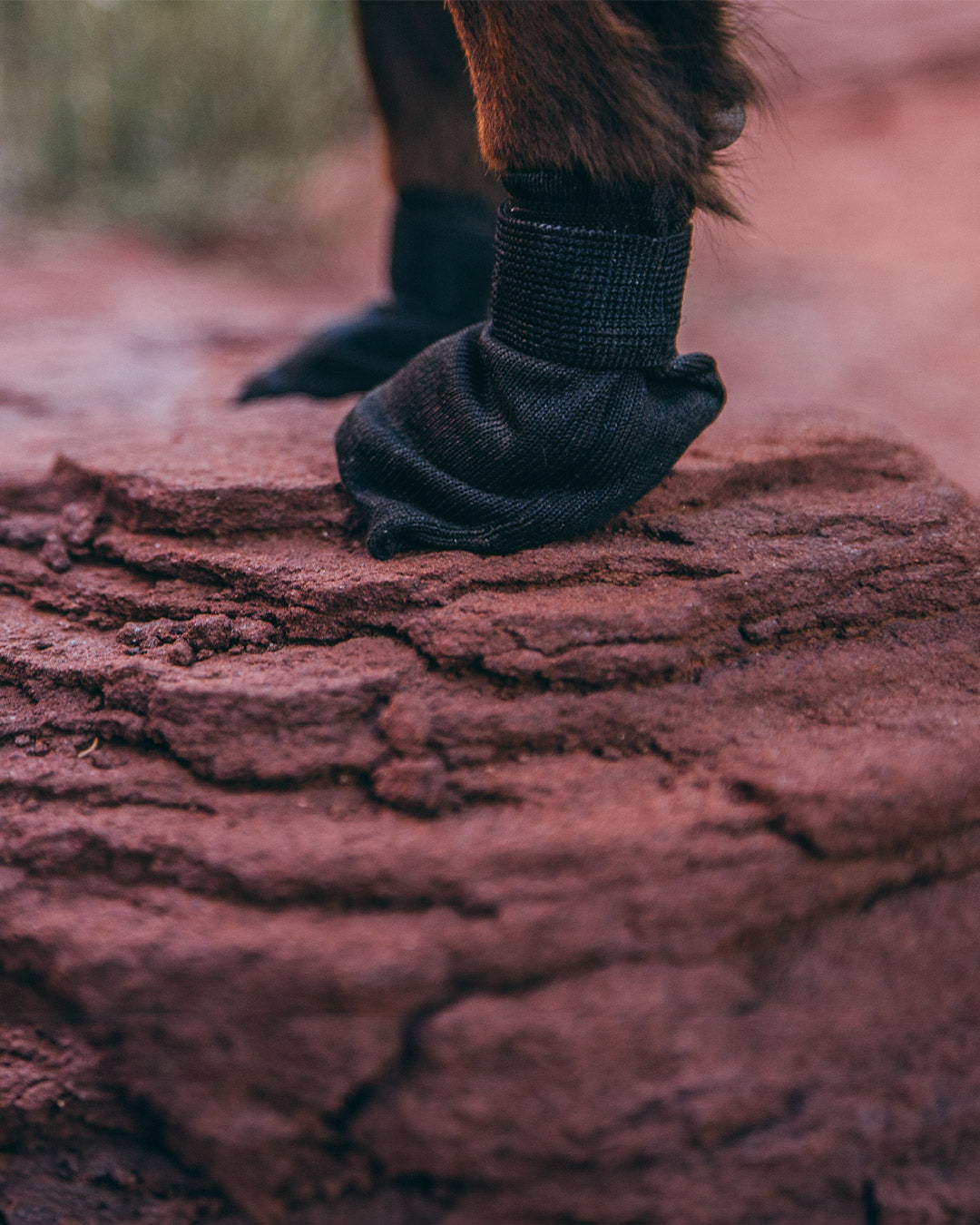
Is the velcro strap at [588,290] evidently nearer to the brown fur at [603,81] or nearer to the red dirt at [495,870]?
the brown fur at [603,81]

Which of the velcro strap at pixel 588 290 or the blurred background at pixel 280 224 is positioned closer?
the velcro strap at pixel 588 290

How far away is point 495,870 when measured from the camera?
954mm

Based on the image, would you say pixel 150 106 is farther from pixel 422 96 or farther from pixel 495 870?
pixel 495 870

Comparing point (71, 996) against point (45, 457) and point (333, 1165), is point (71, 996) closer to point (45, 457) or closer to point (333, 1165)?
point (333, 1165)

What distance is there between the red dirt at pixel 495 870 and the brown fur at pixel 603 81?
49 centimetres

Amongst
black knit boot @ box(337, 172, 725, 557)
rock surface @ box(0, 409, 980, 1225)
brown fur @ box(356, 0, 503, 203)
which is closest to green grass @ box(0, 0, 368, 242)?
brown fur @ box(356, 0, 503, 203)

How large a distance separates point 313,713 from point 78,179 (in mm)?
4728

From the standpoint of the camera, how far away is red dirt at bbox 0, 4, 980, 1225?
36.5 inches

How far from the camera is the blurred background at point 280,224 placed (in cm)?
294

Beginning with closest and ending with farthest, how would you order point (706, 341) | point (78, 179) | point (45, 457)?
point (45, 457)
point (706, 341)
point (78, 179)

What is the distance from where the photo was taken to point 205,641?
1.25 meters

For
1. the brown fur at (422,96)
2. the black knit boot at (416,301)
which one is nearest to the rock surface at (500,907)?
the black knit boot at (416,301)

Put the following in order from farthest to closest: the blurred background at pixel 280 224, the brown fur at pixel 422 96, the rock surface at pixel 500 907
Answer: the blurred background at pixel 280 224
the brown fur at pixel 422 96
the rock surface at pixel 500 907

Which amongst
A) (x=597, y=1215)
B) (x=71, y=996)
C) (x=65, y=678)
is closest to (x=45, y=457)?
(x=65, y=678)
